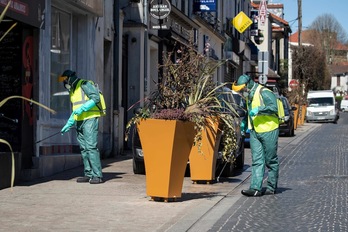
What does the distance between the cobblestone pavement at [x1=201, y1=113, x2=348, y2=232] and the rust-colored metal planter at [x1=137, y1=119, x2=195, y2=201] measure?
2.71ft

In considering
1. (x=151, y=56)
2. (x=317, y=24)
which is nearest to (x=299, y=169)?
(x=151, y=56)

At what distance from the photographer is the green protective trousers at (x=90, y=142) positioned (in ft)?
40.2

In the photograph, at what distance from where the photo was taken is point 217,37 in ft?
123

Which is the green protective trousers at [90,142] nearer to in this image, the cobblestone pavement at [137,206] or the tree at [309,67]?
the cobblestone pavement at [137,206]

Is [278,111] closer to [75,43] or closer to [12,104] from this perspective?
[12,104]

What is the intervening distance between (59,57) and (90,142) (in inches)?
143

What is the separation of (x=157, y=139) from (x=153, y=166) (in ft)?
1.19

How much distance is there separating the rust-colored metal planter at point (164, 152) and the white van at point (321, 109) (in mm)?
40661

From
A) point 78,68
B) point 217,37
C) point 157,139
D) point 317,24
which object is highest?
point 317,24

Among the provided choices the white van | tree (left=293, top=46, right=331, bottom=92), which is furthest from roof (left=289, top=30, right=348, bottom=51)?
the white van

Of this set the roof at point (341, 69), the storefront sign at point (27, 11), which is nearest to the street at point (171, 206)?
the storefront sign at point (27, 11)

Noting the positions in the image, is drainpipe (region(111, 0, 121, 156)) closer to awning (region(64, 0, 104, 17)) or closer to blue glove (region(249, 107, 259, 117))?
awning (region(64, 0, 104, 17))

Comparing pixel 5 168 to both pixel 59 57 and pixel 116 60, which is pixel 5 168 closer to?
pixel 59 57

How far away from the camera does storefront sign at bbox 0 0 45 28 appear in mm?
11242
